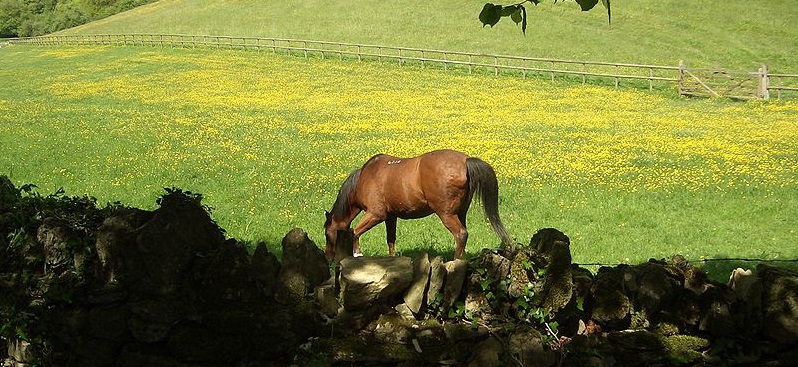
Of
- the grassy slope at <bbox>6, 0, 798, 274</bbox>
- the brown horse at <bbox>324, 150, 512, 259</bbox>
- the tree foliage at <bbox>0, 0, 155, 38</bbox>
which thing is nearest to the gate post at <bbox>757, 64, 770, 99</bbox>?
the grassy slope at <bbox>6, 0, 798, 274</bbox>

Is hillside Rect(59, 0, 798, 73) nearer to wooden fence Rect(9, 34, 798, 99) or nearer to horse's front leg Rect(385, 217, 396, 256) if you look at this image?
wooden fence Rect(9, 34, 798, 99)

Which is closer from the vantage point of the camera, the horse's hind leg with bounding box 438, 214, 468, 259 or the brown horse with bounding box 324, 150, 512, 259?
the brown horse with bounding box 324, 150, 512, 259

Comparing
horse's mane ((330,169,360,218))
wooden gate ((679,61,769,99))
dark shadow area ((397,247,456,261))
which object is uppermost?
horse's mane ((330,169,360,218))

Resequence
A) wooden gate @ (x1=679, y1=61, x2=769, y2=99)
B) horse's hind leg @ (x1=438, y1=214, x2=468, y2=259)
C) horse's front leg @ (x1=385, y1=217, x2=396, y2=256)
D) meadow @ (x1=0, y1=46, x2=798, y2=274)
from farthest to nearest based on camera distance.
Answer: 1. wooden gate @ (x1=679, y1=61, x2=769, y2=99)
2. meadow @ (x1=0, y1=46, x2=798, y2=274)
3. horse's front leg @ (x1=385, y1=217, x2=396, y2=256)
4. horse's hind leg @ (x1=438, y1=214, x2=468, y2=259)

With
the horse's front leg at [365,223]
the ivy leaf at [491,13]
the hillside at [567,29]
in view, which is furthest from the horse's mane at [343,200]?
the hillside at [567,29]

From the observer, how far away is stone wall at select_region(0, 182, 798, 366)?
464 centimetres

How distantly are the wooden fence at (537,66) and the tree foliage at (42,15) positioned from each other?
73.9 meters

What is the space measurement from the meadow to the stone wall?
20.0 feet

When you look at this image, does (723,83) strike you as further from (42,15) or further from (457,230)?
(42,15)

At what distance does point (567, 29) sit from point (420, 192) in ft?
174

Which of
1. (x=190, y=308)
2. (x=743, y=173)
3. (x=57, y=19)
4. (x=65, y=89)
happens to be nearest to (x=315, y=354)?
(x=190, y=308)

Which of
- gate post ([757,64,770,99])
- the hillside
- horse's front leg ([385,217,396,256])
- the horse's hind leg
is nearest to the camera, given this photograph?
the horse's hind leg

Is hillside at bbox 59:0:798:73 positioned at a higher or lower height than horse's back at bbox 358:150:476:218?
lower

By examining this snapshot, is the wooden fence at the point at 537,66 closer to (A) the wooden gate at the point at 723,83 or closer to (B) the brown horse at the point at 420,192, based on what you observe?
(A) the wooden gate at the point at 723,83
